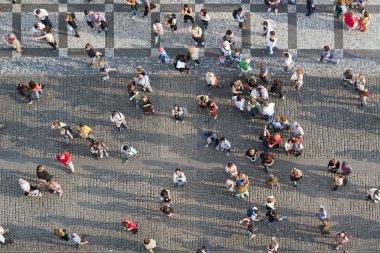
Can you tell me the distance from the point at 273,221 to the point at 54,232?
28.7 feet

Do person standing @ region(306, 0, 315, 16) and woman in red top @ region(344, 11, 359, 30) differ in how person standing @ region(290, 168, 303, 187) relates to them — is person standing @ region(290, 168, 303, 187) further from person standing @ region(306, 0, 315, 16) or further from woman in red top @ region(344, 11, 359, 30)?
person standing @ region(306, 0, 315, 16)

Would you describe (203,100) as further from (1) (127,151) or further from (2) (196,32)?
(1) (127,151)

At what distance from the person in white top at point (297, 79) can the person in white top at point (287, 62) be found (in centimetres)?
60

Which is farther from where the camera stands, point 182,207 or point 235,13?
point 235,13

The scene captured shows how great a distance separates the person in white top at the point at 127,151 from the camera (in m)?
24.4

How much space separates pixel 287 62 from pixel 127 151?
756 centimetres

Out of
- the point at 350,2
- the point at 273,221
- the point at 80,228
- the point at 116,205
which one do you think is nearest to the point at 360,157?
the point at 273,221

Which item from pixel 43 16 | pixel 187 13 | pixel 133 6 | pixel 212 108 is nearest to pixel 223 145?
pixel 212 108

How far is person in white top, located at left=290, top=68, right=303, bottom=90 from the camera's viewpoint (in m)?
24.7

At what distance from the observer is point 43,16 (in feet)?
84.2

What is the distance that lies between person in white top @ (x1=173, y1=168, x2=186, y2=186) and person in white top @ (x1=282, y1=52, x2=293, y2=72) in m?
6.35

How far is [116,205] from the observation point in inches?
985

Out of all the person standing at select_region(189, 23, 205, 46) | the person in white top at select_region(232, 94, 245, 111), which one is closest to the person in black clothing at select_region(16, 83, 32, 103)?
the person standing at select_region(189, 23, 205, 46)

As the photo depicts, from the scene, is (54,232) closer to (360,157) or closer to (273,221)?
(273,221)
